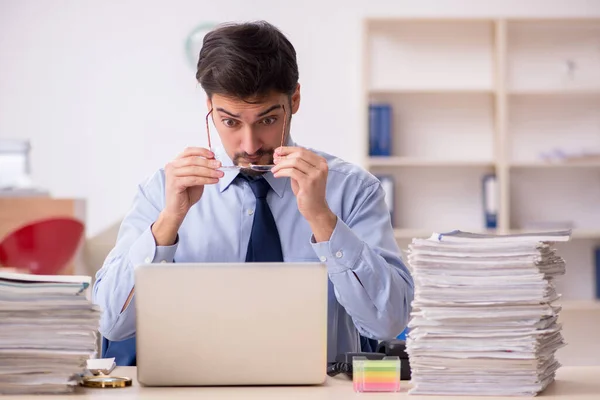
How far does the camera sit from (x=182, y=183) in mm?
1929

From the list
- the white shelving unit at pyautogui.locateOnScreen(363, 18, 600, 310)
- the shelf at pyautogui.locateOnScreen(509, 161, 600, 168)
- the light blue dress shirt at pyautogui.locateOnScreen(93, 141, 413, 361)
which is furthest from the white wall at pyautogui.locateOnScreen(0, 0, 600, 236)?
the light blue dress shirt at pyautogui.locateOnScreen(93, 141, 413, 361)

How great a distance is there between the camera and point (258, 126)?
216 centimetres

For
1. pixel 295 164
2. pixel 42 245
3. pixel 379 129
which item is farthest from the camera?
pixel 379 129

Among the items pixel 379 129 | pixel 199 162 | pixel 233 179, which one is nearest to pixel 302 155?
pixel 199 162

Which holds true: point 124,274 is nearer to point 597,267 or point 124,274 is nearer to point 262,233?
point 262,233

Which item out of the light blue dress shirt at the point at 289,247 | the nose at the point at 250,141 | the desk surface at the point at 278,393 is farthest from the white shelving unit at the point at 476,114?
the desk surface at the point at 278,393

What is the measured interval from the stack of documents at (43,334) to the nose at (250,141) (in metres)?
0.72

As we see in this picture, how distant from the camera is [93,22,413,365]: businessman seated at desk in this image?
1.93m

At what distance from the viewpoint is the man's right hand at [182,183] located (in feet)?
6.24

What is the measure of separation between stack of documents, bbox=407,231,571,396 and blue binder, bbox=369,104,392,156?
379 centimetres

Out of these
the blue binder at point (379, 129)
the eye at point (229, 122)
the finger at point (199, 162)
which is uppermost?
the blue binder at point (379, 129)

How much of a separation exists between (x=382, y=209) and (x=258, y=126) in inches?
15.7

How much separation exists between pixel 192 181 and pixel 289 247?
41 cm

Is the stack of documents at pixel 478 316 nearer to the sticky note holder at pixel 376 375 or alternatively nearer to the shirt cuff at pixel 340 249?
the sticky note holder at pixel 376 375
